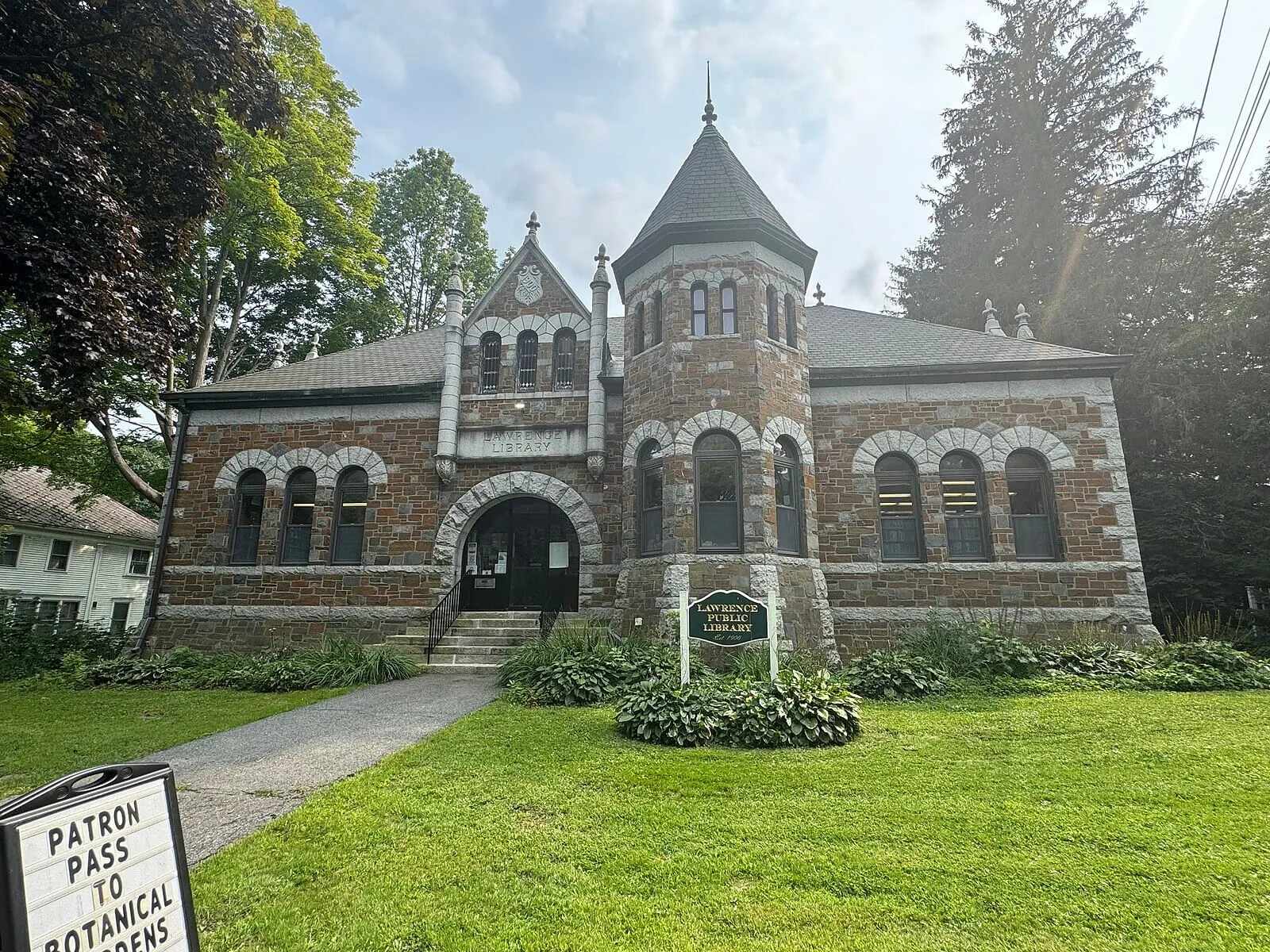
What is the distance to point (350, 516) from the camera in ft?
47.3

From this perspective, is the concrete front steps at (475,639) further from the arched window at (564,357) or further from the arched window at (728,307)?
the arched window at (728,307)

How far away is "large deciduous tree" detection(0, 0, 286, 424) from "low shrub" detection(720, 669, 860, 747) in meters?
8.18

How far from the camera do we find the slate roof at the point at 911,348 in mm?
12961

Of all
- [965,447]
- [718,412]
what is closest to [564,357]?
[718,412]

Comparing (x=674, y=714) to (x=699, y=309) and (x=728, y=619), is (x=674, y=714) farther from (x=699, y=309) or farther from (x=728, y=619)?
(x=699, y=309)

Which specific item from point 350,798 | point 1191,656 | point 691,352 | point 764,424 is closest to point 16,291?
point 350,798

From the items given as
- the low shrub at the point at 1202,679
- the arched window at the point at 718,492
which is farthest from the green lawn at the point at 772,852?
the arched window at the point at 718,492

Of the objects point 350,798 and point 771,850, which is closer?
point 771,850

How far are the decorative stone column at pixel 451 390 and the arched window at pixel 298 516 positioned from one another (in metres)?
3.20

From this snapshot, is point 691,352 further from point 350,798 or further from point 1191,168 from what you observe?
point 1191,168

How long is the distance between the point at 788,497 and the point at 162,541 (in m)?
14.1

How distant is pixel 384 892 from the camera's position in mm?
3479

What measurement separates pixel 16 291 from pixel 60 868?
7559 mm

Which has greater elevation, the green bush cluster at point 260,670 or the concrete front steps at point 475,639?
the concrete front steps at point 475,639
